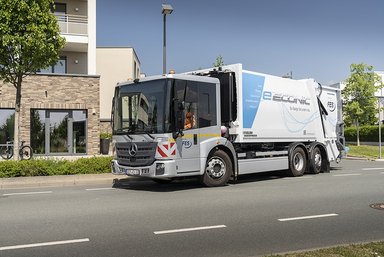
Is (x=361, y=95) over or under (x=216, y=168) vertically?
over

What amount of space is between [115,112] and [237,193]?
3956mm

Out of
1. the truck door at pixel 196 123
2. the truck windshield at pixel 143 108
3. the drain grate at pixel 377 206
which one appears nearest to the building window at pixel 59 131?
the truck windshield at pixel 143 108

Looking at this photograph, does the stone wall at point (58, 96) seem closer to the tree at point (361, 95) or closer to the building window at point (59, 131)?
the building window at point (59, 131)

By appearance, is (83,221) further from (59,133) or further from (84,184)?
(59,133)

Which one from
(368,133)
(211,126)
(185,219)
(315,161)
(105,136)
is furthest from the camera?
(368,133)

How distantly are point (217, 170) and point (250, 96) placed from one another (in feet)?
8.10

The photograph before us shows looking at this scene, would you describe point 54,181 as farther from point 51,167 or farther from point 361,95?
point 361,95

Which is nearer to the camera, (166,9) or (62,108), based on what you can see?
(166,9)

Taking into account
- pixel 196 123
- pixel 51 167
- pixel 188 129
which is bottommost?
pixel 51 167

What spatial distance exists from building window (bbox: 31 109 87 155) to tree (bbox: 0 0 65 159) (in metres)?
8.98

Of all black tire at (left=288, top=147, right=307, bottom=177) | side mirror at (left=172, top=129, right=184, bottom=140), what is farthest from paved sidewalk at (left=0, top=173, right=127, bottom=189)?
black tire at (left=288, top=147, right=307, bottom=177)

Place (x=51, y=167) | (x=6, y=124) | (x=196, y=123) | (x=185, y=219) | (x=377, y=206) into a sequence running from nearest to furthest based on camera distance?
1. (x=185, y=219)
2. (x=377, y=206)
3. (x=196, y=123)
4. (x=51, y=167)
5. (x=6, y=124)

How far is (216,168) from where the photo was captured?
38.1 ft

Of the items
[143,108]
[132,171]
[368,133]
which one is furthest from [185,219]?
[368,133]
